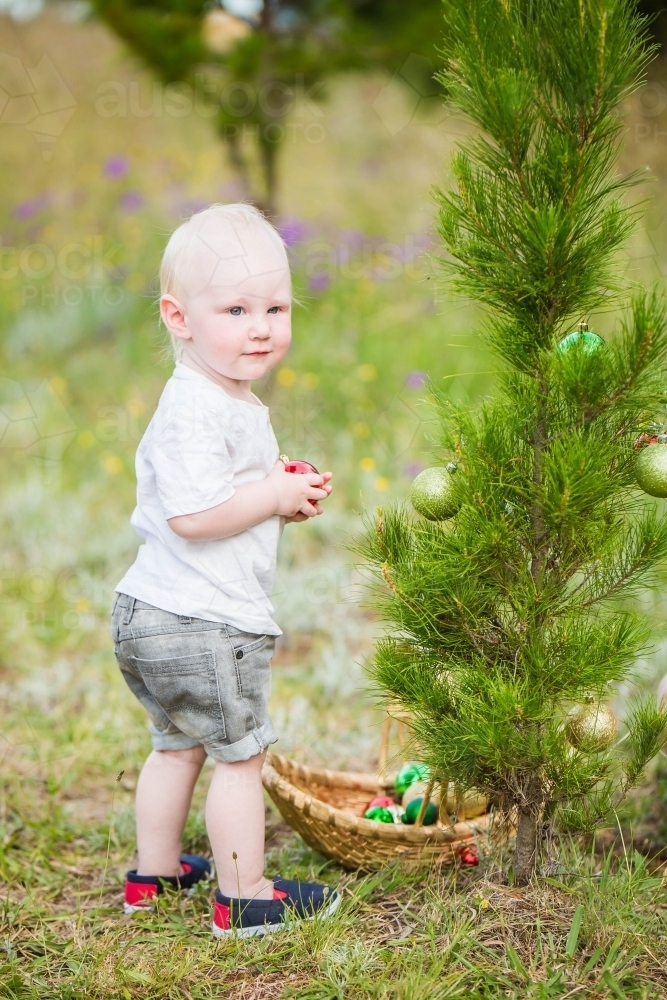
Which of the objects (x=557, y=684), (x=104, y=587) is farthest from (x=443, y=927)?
(x=104, y=587)

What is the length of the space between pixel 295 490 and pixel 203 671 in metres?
0.38

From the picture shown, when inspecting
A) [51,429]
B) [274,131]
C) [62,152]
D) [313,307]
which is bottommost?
[51,429]

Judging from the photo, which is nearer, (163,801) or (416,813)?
(163,801)

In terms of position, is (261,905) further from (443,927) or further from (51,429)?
(51,429)

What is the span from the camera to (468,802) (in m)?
2.05

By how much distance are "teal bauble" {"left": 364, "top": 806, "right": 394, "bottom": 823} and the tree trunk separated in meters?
0.39

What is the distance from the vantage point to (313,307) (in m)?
5.40

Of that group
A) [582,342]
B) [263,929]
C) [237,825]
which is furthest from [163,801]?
[582,342]

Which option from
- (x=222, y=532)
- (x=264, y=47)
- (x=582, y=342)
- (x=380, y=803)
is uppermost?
(x=264, y=47)

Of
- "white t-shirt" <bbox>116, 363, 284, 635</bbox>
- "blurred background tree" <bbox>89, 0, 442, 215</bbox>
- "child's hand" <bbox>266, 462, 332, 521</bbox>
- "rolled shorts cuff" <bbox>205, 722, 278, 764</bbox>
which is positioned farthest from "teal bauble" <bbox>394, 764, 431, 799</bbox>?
"blurred background tree" <bbox>89, 0, 442, 215</bbox>

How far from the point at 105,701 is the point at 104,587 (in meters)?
0.70

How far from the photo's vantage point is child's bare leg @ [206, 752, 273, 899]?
1826 millimetres

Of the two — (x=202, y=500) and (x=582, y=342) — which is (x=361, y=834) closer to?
(x=202, y=500)

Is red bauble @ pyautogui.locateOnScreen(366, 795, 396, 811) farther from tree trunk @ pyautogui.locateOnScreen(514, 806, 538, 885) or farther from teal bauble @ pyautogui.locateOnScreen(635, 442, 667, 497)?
teal bauble @ pyautogui.locateOnScreen(635, 442, 667, 497)
